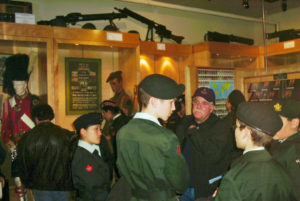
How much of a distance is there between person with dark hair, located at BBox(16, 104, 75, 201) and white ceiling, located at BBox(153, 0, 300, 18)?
4112mm

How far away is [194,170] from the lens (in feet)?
8.25

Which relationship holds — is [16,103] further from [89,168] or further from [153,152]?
[153,152]

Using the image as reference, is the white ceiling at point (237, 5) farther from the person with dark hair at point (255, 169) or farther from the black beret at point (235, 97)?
the person with dark hair at point (255, 169)

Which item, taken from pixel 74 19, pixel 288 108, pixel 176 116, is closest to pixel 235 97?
pixel 176 116

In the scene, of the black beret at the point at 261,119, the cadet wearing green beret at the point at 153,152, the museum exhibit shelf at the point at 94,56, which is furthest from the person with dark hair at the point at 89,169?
the museum exhibit shelf at the point at 94,56

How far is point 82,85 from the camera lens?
169 inches

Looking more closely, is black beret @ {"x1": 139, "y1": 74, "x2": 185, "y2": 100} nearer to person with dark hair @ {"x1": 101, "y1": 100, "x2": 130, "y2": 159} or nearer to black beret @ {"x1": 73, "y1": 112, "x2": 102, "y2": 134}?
black beret @ {"x1": 73, "y1": 112, "x2": 102, "y2": 134}

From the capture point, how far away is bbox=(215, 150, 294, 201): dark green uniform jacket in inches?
55.0

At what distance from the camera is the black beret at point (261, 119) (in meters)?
1.53

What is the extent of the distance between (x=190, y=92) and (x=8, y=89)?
2245mm

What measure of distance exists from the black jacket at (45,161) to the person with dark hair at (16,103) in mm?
911

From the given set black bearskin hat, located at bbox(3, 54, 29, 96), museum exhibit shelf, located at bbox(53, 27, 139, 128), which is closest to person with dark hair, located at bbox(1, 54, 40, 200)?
black bearskin hat, located at bbox(3, 54, 29, 96)

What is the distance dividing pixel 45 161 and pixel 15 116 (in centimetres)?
122

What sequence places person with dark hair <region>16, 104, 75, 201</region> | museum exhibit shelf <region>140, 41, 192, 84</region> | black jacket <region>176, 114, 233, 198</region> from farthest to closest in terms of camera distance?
museum exhibit shelf <region>140, 41, 192, 84</region> → person with dark hair <region>16, 104, 75, 201</region> → black jacket <region>176, 114, 233, 198</region>
